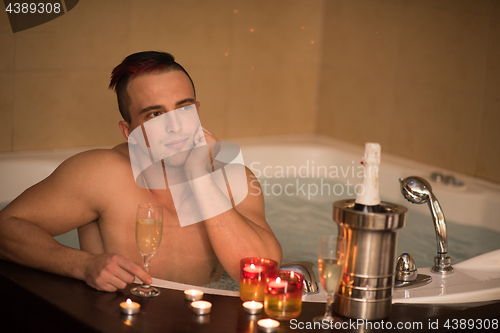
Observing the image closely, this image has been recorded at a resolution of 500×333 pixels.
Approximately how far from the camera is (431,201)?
4.19 ft

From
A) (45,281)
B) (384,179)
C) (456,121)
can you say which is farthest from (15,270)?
(456,121)

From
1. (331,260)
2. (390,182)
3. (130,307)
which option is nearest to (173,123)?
(130,307)

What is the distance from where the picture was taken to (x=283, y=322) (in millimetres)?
972

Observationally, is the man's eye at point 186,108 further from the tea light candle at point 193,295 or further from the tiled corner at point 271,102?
the tiled corner at point 271,102

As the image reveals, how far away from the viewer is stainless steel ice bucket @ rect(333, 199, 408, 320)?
923mm

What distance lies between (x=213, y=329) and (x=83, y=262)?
0.33m

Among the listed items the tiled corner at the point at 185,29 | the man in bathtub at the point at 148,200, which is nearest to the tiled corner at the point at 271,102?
the tiled corner at the point at 185,29

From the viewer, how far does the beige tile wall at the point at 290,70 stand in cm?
237

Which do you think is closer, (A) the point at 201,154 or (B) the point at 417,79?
(A) the point at 201,154

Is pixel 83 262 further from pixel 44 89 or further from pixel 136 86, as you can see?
pixel 44 89

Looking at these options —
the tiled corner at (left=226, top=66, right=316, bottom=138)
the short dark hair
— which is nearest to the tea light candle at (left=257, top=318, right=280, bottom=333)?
the short dark hair

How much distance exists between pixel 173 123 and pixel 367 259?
68cm

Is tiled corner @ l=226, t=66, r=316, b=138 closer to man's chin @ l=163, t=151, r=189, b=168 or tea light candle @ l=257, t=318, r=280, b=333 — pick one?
man's chin @ l=163, t=151, r=189, b=168

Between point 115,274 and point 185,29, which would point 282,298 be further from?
point 185,29
